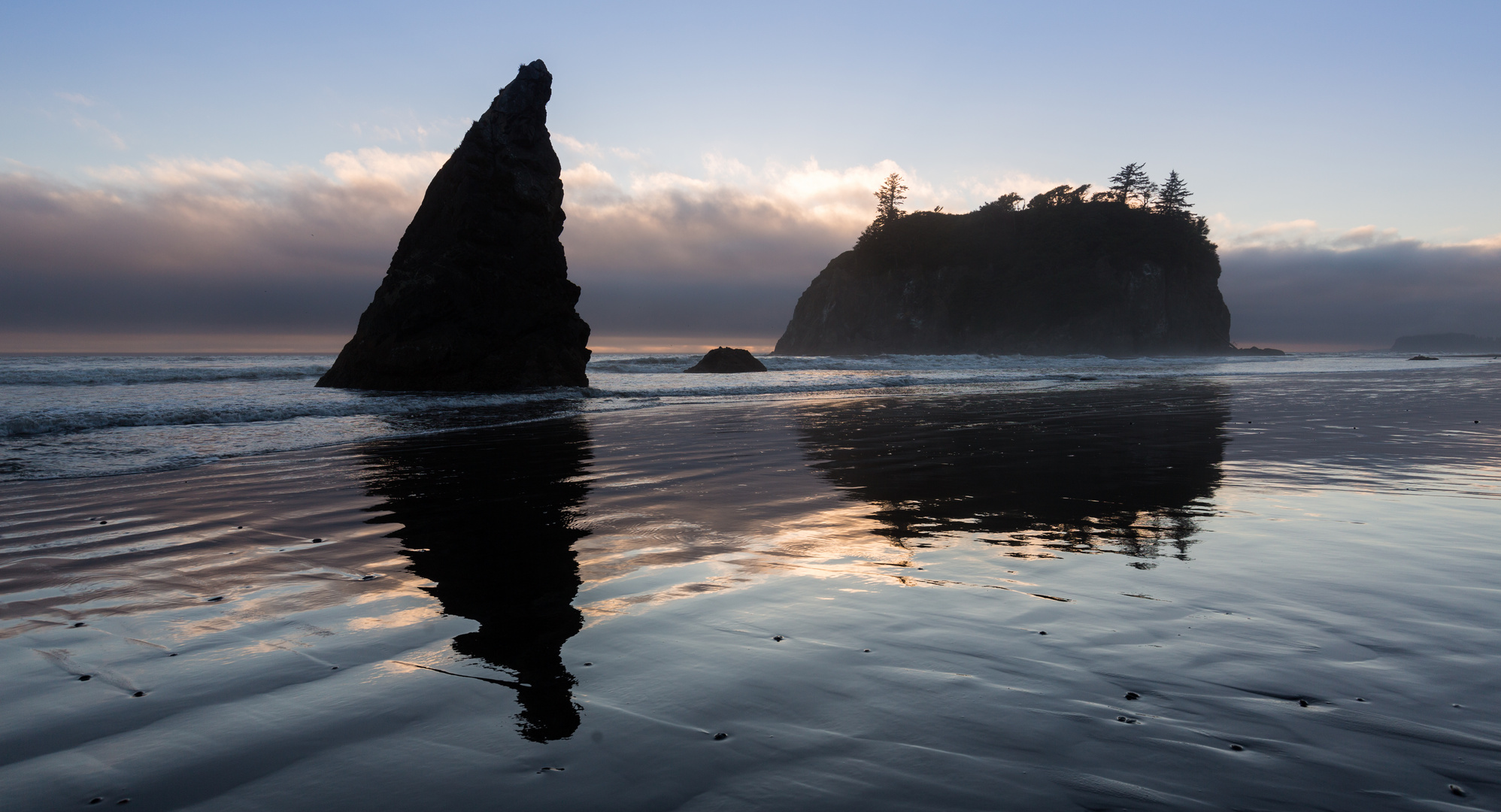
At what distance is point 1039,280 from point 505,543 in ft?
311

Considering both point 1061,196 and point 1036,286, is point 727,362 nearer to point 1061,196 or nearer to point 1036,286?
point 1036,286

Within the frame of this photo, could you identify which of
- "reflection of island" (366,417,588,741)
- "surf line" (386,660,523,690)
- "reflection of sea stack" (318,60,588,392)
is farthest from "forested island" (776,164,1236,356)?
"surf line" (386,660,523,690)

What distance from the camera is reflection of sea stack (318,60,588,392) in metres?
20.6

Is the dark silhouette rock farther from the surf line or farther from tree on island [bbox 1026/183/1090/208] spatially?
tree on island [bbox 1026/183/1090/208]

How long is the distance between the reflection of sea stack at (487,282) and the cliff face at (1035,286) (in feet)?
240

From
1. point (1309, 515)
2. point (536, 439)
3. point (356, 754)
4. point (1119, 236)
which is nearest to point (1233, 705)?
point (356, 754)

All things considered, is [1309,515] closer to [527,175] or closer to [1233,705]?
[1233,705]

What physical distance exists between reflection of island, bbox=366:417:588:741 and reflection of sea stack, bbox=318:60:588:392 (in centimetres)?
1198

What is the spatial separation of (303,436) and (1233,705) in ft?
37.6

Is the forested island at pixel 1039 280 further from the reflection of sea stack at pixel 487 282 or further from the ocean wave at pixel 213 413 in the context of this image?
the ocean wave at pixel 213 413

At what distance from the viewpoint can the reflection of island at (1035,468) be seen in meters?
4.69

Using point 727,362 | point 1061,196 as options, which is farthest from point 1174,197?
point 727,362

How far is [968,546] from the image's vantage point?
13.8 ft

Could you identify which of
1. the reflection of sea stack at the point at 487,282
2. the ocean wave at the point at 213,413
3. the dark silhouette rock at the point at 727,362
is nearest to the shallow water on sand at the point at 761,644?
the ocean wave at the point at 213,413
